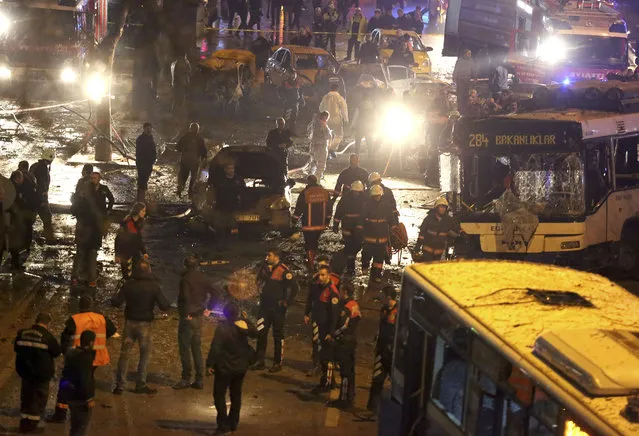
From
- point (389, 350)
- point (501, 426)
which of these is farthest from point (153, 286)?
point (501, 426)

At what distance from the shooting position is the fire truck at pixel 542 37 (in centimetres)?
3269

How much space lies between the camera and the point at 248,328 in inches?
474

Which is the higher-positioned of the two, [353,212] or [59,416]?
[353,212]

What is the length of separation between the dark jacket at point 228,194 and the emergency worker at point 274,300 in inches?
233

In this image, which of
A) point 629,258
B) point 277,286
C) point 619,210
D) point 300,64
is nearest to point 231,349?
point 277,286

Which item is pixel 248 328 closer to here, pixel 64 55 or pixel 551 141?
pixel 551 141

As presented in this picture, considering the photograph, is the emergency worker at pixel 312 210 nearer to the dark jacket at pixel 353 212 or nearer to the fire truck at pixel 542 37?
the dark jacket at pixel 353 212

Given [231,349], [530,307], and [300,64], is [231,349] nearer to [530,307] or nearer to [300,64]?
[530,307]

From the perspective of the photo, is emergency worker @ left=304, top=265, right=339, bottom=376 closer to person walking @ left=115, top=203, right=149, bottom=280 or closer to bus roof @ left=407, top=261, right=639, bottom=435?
bus roof @ left=407, top=261, right=639, bottom=435

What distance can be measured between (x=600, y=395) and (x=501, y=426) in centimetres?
110

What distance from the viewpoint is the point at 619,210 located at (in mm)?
18172

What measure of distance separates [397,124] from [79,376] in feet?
56.9

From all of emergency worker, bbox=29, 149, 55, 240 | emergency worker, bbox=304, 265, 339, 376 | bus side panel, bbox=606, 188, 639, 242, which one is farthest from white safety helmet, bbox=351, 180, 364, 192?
emergency worker, bbox=29, 149, 55, 240

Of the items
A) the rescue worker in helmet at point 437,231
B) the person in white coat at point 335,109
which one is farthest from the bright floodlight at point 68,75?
the rescue worker in helmet at point 437,231
